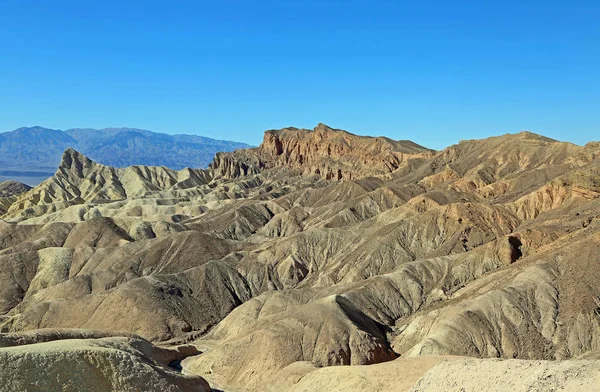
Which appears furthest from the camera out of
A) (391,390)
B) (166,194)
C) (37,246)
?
(166,194)

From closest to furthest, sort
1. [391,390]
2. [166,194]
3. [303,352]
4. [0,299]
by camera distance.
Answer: [391,390] → [303,352] → [0,299] → [166,194]

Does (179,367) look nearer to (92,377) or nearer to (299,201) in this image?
(92,377)

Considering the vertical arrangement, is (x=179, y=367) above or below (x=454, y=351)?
below

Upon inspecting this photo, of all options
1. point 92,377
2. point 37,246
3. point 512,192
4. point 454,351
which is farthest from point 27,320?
point 512,192

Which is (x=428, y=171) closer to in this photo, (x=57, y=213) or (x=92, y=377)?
(x=57, y=213)

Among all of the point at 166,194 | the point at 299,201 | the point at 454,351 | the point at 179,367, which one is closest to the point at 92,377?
the point at 179,367

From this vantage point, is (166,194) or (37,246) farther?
(166,194)

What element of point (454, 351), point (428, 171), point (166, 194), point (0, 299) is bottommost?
point (0, 299)
